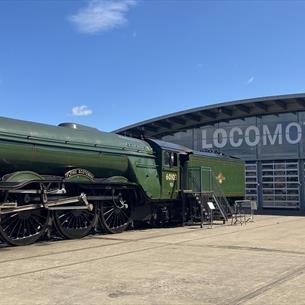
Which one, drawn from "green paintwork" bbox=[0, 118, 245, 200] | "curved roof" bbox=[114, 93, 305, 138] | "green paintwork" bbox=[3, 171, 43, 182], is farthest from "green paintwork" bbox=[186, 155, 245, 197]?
"green paintwork" bbox=[3, 171, 43, 182]

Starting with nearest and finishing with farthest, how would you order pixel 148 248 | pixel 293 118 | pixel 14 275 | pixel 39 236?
pixel 14 275 < pixel 148 248 < pixel 39 236 < pixel 293 118

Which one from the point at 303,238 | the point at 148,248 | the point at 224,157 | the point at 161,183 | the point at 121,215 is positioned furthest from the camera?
the point at 224,157

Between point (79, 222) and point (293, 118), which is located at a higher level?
point (293, 118)

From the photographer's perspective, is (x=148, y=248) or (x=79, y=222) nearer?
(x=148, y=248)

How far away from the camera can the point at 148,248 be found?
41.3 ft

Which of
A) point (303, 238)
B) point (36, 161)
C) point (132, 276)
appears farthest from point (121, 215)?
point (132, 276)

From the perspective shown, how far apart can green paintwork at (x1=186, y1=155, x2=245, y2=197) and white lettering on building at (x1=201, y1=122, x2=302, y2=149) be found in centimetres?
792

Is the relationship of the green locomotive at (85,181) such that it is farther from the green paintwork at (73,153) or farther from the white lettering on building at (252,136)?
the white lettering on building at (252,136)

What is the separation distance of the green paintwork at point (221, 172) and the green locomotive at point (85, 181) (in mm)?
93

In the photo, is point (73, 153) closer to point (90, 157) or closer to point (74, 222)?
point (90, 157)

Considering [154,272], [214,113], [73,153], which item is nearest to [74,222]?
[73,153]

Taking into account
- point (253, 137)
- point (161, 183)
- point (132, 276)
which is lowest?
point (132, 276)

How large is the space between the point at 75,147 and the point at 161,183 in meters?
5.20

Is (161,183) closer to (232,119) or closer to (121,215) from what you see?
(121,215)
